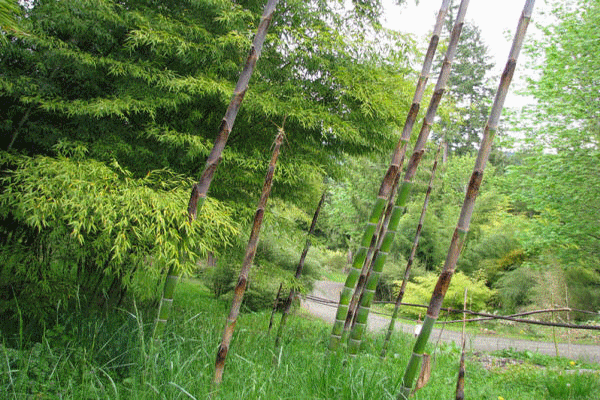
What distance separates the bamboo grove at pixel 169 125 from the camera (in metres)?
3.15

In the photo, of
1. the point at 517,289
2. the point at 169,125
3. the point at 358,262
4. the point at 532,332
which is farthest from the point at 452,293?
the point at 358,262

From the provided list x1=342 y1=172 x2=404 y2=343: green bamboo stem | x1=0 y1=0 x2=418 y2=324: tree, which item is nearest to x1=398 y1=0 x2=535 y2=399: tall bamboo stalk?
x1=342 y1=172 x2=404 y2=343: green bamboo stem

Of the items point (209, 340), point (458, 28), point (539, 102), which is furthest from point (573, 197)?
point (209, 340)

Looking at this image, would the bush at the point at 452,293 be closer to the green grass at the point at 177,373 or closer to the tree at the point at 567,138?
the tree at the point at 567,138

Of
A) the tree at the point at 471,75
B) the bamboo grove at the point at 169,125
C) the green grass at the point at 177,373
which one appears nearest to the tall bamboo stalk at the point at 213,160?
the green grass at the point at 177,373

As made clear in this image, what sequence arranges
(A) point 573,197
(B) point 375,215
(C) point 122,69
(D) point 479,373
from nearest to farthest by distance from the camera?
1. (B) point 375,215
2. (C) point 122,69
3. (D) point 479,373
4. (A) point 573,197

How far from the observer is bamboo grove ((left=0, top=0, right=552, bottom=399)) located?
315 centimetres

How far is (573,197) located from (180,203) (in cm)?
813

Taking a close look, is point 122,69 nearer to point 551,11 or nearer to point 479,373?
point 479,373

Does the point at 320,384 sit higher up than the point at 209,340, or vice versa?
the point at 320,384

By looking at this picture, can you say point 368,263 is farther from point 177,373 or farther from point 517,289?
point 517,289

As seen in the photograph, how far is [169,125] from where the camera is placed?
4.51m

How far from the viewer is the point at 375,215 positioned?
2.30 meters

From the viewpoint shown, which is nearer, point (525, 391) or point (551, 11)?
point (525, 391)
